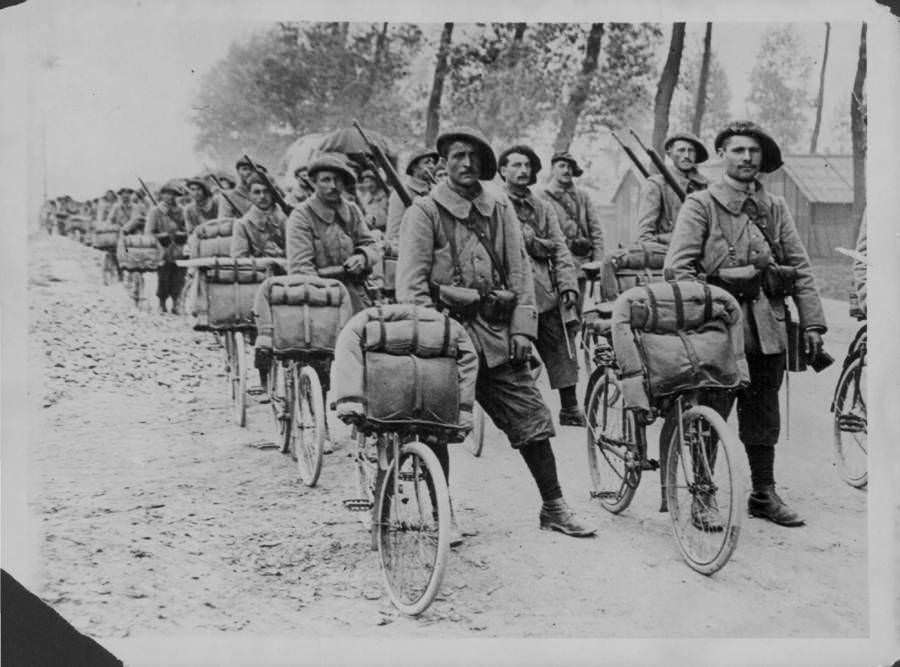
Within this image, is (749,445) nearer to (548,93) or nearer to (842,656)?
(842,656)

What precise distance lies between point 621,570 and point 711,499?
1.84 feet

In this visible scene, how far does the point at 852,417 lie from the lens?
579cm

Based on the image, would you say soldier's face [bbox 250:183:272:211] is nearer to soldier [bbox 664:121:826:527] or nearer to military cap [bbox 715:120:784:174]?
soldier [bbox 664:121:826:527]

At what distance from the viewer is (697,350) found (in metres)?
5.09

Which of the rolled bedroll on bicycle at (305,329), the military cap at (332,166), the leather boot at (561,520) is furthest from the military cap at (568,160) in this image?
the leather boot at (561,520)

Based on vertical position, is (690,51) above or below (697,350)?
above

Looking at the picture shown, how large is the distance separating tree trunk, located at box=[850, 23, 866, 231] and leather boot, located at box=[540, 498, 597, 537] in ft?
7.17

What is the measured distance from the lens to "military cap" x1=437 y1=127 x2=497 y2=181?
5203mm

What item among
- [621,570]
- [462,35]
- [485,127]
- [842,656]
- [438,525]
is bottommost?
[842,656]

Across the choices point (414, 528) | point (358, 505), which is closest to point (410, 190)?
point (358, 505)

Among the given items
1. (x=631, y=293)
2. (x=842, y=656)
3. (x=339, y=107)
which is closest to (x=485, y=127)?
(x=339, y=107)

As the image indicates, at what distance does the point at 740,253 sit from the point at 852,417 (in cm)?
111

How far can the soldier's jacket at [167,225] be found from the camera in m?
7.66

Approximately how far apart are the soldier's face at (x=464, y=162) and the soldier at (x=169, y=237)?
2.33m
